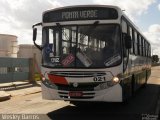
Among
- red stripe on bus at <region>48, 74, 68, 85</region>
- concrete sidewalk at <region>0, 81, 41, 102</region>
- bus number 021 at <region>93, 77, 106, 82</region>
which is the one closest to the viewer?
bus number 021 at <region>93, 77, 106, 82</region>

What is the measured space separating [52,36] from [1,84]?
1084 cm

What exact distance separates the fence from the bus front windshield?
10878 millimetres

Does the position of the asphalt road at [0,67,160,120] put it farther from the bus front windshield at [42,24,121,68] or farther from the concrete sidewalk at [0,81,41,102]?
the concrete sidewalk at [0,81,41,102]

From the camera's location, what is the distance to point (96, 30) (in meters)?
10.9

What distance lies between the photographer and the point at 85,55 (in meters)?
10.8

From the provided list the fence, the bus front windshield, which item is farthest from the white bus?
the fence

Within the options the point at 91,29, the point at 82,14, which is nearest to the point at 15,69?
the point at 82,14

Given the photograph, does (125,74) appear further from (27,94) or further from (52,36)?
(27,94)

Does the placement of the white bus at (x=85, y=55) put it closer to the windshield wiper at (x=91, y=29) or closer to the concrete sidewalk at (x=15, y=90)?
the windshield wiper at (x=91, y=29)

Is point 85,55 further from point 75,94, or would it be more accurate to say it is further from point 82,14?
point 82,14

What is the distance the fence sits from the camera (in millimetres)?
21625

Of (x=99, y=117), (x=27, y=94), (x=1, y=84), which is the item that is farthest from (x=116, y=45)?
(x=1, y=84)

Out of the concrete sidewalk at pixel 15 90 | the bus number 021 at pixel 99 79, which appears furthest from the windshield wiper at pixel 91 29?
the concrete sidewalk at pixel 15 90

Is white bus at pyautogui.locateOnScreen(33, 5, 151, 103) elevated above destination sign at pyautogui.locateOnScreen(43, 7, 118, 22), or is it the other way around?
destination sign at pyautogui.locateOnScreen(43, 7, 118, 22)
